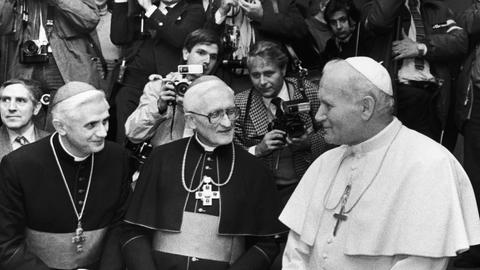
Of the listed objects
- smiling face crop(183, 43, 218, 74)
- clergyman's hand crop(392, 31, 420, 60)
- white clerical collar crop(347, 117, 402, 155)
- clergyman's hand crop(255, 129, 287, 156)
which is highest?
clergyman's hand crop(392, 31, 420, 60)

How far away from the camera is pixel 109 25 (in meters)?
6.95

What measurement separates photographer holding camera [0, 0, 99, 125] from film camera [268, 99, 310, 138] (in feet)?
5.26

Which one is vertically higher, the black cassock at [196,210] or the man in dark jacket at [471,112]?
the man in dark jacket at [471,112]

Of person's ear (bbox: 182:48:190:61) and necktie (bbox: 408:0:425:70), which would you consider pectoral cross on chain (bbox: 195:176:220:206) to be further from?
necktie (bbox: 408:0:425:70)

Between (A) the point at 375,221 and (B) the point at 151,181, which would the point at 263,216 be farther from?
(A) the point at 375,221

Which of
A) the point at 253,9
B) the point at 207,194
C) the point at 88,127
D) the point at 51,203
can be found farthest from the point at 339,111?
the point at 253,9

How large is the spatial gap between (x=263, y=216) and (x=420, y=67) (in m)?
1.77

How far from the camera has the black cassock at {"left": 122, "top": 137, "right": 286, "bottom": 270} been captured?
4.91 m

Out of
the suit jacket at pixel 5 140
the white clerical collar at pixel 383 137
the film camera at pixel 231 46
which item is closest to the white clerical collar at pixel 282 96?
the film camera at pixel 231 46

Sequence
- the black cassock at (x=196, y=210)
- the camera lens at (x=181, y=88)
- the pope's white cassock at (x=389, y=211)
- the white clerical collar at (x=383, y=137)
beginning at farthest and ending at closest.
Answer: the camera lens at (x=181, y=88) < the black cassock at (x=196, y=210) < the white clerical collar at (x=383, y=137) < the pope's white cassock at (x=389, y=211)

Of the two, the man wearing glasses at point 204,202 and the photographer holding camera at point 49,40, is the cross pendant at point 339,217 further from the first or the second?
the photographer holding camera at point 49,40

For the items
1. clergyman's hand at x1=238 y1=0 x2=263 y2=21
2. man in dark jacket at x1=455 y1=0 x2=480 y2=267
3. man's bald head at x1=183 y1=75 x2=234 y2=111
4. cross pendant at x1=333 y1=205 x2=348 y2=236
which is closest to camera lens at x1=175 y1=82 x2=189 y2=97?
man's bald head at x1=183 y1=75 x2=234 y2=111

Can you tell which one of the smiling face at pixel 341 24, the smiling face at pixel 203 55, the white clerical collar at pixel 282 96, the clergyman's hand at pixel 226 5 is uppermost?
the clergyman's hand at pixel 226 5

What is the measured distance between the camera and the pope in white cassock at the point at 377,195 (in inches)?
159
